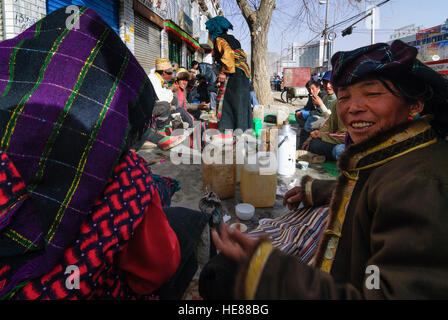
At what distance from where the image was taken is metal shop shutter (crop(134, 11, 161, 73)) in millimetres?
9555

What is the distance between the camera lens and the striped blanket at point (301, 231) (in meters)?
1.49

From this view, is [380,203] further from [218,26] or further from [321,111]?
[321,111]

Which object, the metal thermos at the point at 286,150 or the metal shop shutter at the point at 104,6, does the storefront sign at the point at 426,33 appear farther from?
the metal thermos at the point at 286,150

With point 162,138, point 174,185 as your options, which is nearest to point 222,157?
point 174,185

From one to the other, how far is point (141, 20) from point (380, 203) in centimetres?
1120

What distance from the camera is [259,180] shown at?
259 cm

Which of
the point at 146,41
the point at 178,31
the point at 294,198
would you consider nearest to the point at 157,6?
the point at 146,41

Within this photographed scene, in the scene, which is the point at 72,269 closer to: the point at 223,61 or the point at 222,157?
the point at 222,157

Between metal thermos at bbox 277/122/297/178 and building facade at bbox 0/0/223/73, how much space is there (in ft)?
15.9

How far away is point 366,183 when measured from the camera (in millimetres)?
949

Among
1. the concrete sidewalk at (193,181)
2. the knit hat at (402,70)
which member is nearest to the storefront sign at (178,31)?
the concrete sidewalk at (193,181)

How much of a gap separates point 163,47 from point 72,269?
12.8m

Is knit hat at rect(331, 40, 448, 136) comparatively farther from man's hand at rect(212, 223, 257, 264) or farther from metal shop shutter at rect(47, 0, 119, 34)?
metal shop shutter at rect(47, 0, 119, 34)

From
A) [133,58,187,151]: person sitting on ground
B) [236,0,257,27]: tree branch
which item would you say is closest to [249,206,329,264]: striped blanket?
[133,58,187,151]: person sitting on ground
